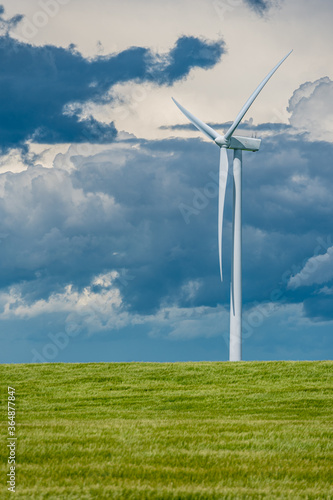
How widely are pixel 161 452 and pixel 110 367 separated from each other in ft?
67.9

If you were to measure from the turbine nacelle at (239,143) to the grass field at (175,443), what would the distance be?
1569cm

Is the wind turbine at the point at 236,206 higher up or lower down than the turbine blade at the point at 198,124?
lower down

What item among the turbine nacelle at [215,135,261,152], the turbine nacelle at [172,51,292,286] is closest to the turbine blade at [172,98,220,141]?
the turbine nacelle at [172,51,292,286]

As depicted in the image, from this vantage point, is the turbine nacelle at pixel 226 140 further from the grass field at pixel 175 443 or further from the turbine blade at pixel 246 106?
the grass field at pixel 175 443

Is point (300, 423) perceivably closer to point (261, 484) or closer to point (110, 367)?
point (261, 484)

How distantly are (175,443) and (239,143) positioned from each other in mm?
27391

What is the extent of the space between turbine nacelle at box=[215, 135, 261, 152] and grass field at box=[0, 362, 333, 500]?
15.7 meters

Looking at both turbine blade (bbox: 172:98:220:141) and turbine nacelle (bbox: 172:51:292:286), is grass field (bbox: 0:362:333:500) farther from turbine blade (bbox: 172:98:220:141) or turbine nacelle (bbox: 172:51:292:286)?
turbine blade (bbox: 172:98:220:141)

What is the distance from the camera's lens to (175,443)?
12.8 metres

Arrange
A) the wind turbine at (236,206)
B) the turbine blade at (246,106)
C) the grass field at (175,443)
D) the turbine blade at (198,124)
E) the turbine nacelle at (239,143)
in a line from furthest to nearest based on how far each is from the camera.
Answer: the turbine blade at (198,124), the turbine nacelle at (239,143), the turbine blade at (246,106), the wind turbine at (236,206), the grass field at (175,443)

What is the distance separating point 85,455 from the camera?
11.5 metres

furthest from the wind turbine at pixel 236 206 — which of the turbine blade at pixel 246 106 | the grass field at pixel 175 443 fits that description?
the grass field at pixel 175 443

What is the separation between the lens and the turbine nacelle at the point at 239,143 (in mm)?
37062

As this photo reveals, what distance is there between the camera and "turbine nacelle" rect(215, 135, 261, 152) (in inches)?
1459
